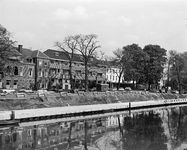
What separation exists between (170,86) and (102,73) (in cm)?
3161

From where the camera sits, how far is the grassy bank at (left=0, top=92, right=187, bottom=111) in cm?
3784

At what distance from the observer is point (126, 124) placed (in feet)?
107

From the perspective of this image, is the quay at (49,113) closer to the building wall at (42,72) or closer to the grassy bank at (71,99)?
the grassy bank at (71,99)

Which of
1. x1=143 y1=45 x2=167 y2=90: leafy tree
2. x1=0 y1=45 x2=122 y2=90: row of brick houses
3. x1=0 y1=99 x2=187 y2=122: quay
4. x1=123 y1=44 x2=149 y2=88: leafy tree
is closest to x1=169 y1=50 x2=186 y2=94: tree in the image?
x1=143 y1=45 x2=167 y2=90: leafy tree

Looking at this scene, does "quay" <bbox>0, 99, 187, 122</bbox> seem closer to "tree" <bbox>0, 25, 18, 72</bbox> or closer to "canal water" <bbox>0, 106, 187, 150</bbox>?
"canal water" <bbox>0, 106, 187, 150</bbox>

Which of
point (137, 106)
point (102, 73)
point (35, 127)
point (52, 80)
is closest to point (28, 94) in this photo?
point (35, 127)

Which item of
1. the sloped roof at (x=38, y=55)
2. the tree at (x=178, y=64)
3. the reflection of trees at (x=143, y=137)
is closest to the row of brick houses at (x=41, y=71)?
the sloped roof at (x=38, y=55)

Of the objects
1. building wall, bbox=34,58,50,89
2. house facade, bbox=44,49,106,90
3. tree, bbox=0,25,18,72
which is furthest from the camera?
house facade, bbox=44,49,106,90

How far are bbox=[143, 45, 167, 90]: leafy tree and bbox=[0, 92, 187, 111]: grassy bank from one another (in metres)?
11.5

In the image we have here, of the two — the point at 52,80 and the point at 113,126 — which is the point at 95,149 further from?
the point at 52,80

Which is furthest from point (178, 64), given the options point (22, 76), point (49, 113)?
point (49, 113)

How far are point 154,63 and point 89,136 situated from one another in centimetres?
5896

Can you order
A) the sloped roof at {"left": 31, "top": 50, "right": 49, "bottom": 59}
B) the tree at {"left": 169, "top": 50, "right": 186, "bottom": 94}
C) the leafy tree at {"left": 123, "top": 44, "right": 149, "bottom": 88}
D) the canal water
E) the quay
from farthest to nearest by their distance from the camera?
the tree at {"left": 169, "top": 50, "right": 186, "bottom": 94} < the leafy tree at {"left": 123, "top": 44, "right": 149, "bottom": 88} < the sloped roof at {"left": 31, "top": 50, "right": 49, "bottom": 59} < the quay < the canal water

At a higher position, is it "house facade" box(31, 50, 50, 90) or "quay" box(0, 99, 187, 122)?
"house facade" box(31, 50, 50, 90)
